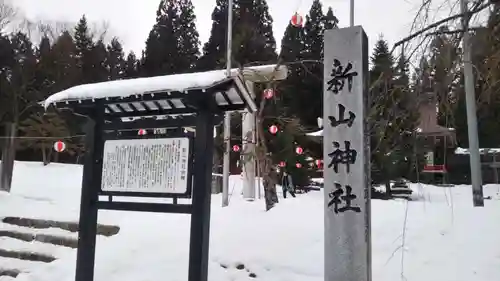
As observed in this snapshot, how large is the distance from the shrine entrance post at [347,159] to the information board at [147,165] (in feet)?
4.96

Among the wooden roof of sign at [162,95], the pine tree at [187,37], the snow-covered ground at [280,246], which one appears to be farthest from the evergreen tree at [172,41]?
the wooden roof of sign at [162,95]

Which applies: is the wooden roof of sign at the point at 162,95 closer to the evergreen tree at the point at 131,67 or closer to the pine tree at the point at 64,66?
the pine tree at the point at 64,66

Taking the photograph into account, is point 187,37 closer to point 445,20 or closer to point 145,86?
point 145,86

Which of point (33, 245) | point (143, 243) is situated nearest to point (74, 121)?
point (33, 245)

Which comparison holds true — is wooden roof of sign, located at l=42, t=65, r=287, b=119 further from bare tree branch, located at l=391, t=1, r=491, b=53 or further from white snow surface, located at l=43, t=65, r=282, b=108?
bare tree branch, located at l=391, t=1, r=491, b=53

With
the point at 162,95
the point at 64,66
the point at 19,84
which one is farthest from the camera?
the point at 64,66

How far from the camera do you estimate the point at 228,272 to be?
5.35 metres

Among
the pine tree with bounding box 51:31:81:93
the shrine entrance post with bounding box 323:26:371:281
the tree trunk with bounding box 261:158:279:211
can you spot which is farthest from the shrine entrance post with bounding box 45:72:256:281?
the pine tree with bounding box 51:31:81:93

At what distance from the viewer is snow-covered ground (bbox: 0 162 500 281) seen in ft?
16.2

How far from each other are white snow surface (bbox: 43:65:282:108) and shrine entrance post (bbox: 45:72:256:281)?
5 cm

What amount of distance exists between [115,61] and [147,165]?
21.7m

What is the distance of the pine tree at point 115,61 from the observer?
22.9 m

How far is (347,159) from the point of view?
12.9 feet

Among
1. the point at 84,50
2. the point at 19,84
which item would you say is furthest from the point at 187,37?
the point at 19,84
